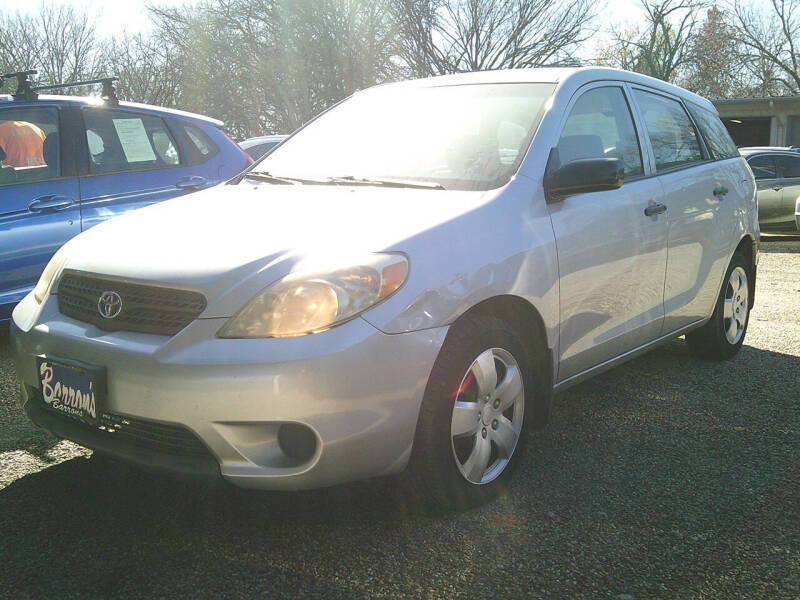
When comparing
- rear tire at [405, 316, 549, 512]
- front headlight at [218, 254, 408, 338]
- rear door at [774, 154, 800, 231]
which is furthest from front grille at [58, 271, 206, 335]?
rear door at [774, 154, 800, 231]

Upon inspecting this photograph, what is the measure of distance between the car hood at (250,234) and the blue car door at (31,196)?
2028mm

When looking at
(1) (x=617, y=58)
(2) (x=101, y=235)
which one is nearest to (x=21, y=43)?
(1) (x=617, y=58)

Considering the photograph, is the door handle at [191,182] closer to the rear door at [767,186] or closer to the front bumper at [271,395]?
the front bumper at [271,395]

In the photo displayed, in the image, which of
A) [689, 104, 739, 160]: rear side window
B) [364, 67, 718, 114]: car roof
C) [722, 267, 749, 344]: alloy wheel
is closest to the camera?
[364, 67, 718, 114]: car roof

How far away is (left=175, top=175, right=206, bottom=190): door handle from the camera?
6035 millimetres

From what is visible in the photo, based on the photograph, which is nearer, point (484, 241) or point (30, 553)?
point (30, 553)

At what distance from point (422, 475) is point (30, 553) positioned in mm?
1249

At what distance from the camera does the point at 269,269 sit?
2.69 metres

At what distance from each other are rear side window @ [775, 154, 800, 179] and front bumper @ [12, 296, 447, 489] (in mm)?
13685

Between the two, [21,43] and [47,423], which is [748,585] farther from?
[21,43]

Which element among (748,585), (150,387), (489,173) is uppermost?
(489,173)

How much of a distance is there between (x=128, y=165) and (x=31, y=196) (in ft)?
2.45

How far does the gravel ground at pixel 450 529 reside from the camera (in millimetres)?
2531

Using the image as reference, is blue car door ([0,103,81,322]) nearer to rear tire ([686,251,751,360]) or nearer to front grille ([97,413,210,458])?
front grille ([97,413,210,458])
